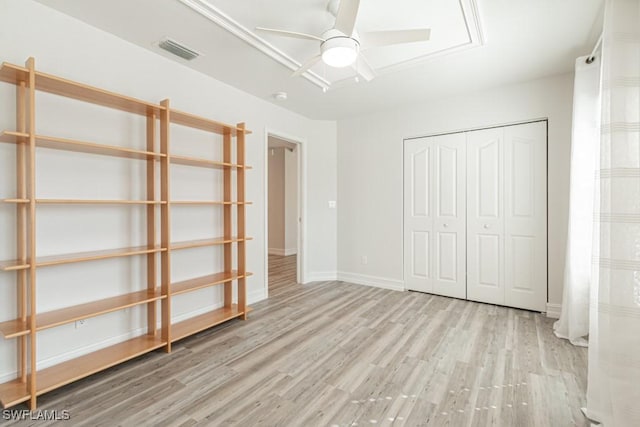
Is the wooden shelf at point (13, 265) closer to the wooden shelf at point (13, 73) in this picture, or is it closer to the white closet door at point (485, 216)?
the wooden shelf at point (13, 73)

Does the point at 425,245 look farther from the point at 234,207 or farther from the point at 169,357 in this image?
the point at 169,357

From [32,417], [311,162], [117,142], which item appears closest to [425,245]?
[311,162]

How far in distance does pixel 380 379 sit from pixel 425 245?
2.44 metres

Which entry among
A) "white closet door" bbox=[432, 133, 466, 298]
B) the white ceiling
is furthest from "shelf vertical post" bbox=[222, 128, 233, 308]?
"white closet door" bbox=[432, 133, 466, 298]

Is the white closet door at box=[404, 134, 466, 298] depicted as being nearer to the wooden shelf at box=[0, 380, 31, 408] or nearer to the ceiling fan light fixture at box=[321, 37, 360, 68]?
the ceiling fan light fixture at box=[321, 37, 360, 68]

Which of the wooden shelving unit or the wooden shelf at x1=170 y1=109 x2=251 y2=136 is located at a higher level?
the wooden shelf at x1=170 y1=109 x2=251 y2=136

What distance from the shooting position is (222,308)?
3.34 metres

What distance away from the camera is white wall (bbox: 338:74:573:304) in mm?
3287

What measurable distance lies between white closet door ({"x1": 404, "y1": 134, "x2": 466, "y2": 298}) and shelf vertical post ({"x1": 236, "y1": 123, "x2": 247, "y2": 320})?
2377mm

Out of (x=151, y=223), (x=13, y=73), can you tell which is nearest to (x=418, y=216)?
(x=151, y=223)

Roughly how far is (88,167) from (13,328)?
3.93ft

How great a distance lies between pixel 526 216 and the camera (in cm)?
348

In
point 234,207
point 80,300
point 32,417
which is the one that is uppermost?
point 234,207

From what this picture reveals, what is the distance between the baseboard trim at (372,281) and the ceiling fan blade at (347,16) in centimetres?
345
